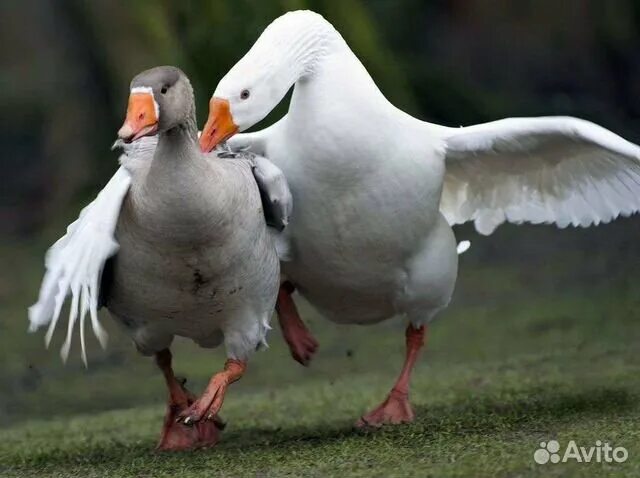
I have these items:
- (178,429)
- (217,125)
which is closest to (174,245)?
(217,125)

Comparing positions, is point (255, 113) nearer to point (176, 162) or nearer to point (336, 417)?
point (176, 162)

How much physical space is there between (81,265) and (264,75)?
1.13 meters

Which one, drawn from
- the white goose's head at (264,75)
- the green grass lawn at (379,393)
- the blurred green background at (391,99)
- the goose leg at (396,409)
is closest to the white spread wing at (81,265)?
the white goose's head at (264,75)

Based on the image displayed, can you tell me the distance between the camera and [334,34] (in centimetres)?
678

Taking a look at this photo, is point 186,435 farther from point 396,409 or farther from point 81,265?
point 81,265

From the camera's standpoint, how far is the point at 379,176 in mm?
6699

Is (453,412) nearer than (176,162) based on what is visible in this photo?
No

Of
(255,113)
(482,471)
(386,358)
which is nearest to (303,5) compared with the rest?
(386,358)

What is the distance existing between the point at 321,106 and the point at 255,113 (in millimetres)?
444

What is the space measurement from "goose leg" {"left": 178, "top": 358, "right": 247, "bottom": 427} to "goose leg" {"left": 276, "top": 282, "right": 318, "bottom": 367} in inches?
36.6

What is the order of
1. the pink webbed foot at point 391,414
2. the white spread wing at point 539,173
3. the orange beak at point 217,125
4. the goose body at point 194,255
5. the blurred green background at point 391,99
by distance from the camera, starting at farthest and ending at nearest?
the blurred green background at point 391,99, the pink webbed foot at point 391,414, the white spread wing at point 539,173, the orange beak at point 217,125, the goose body at point 194,255

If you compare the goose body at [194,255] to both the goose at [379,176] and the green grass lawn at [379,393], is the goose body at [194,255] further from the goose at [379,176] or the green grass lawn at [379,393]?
the green grass lawn at [379,393]

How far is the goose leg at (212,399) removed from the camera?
20.6 feet

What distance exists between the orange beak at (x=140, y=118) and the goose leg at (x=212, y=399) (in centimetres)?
120
